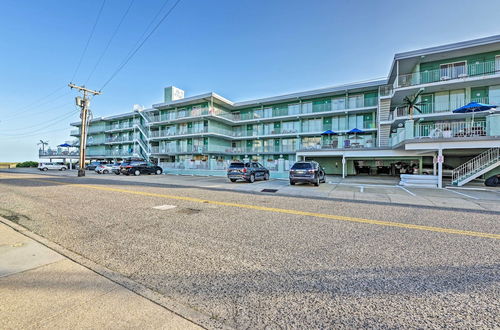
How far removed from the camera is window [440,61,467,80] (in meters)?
19.0

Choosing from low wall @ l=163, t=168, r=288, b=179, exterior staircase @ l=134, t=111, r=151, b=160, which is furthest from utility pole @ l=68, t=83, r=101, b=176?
exterior staircase @ l=134, t=111, r=151, b=160

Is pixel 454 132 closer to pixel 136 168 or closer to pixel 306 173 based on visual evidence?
pixel 306 173

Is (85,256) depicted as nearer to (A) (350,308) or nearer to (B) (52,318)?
(B) (52,318)

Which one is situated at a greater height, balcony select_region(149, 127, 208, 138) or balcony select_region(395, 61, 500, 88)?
balcony select_region(395, 61, 500, 88)

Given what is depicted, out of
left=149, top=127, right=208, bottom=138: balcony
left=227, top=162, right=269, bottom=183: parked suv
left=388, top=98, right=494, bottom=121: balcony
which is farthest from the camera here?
left=149, top=127, right=208, bottom=138: balcony

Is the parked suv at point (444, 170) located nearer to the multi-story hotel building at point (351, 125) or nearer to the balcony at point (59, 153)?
the multi-story hotel building at point (351, 125)

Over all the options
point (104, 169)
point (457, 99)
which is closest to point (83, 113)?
point (104, 169)

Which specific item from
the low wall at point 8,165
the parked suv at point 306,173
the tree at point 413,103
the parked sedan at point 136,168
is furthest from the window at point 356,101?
the low wall at point 8,165

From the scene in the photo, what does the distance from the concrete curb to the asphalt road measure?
0.34ft

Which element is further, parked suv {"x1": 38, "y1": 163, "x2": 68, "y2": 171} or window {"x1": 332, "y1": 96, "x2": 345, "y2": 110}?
parked suv {"x1": 38, "y1": 163, "x2": 68, "y2": 171}

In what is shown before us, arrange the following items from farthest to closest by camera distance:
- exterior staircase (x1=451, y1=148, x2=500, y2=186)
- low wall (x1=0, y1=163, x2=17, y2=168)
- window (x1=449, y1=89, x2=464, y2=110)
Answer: low wall (x1=0, y1=163, x2=17, y2=168), window (x1=449, y1=89, x2=464, y2=110), exterior staircase (x1=451, y1=148, x2=500, y2=186)

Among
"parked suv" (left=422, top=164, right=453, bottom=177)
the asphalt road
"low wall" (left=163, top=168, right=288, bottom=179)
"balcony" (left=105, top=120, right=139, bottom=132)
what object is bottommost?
the asphalt road

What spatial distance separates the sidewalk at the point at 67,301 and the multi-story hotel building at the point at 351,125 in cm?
1864

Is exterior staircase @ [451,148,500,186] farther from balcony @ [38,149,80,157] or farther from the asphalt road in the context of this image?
balcony @ [38,149,80,157]
